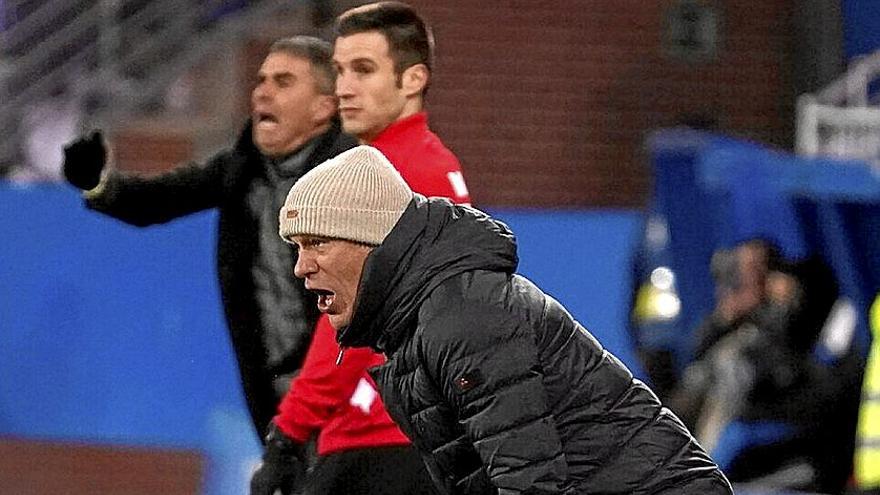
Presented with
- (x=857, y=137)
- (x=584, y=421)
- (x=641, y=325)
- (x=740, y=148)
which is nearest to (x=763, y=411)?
(x=641, y=325)

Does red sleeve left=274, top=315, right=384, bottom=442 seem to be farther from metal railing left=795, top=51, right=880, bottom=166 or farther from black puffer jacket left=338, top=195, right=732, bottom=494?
metal railing left=795, top=51, right=880, bottom=166

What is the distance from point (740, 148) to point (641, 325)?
37.7 inches

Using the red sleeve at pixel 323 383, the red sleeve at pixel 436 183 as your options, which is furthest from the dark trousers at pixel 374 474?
the red sleeve at pixel 436 183

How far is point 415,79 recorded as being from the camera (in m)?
4.45

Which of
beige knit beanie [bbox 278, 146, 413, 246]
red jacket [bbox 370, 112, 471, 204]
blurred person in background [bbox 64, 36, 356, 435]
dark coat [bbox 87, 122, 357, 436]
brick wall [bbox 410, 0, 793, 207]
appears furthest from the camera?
brick wall [bbox 410, 0, 793, 207]

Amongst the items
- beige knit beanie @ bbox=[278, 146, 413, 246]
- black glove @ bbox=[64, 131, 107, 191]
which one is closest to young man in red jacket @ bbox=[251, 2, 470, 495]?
black glove @ bbox=[64, 131, 107, 191]

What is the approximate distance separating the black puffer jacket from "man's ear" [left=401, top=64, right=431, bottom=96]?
1.32 meters

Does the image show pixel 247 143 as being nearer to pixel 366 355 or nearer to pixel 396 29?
pixel 396 29

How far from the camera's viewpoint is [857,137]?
36.7 ft

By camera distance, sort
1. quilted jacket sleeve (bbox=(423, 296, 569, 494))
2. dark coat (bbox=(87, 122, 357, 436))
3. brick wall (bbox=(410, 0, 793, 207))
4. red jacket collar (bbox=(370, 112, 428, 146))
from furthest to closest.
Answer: brick wall (bbox=(410, 0, 793, 207)) < dark coat (bbox=(87, 122, 357, 436)) < red jacket collar (bbox=(370, 112, 428, 146)) < quilted jacket sleeve (bbox=(423, 296, 569, 494))

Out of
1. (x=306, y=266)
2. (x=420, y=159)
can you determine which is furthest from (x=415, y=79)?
(x=306, y=266)

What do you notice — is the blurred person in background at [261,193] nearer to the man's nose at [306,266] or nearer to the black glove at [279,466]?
the black glove at [279,466]

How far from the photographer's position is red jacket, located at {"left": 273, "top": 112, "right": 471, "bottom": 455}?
420 cm

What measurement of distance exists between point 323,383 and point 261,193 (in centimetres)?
89
